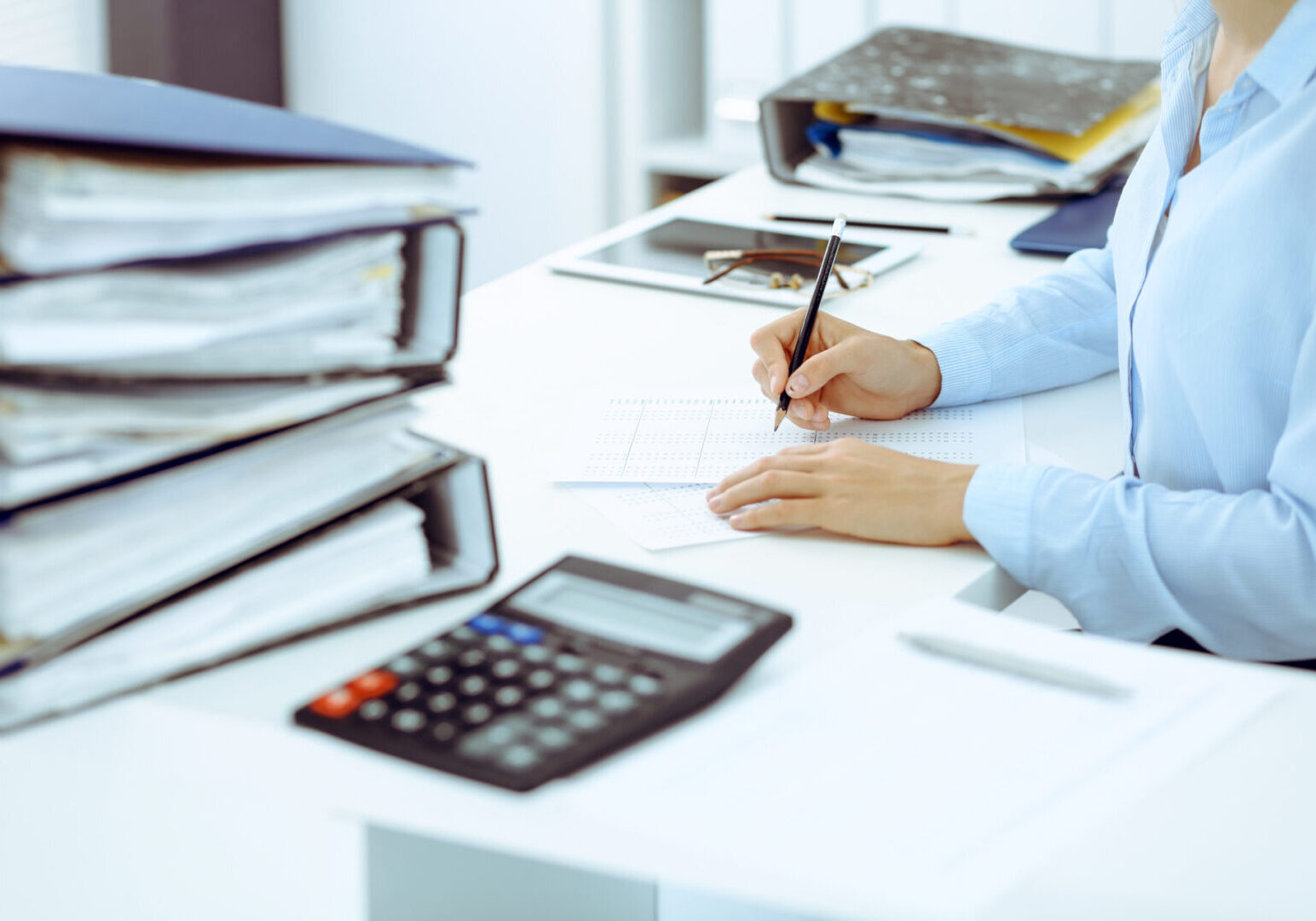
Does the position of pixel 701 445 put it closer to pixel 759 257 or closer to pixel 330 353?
pixel 330 353

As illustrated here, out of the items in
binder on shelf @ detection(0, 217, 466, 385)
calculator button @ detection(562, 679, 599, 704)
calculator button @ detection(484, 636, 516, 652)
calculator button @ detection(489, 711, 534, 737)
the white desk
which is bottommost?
the white desk

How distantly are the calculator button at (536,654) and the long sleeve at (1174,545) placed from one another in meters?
0.34

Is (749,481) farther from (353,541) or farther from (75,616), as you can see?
(75,616)

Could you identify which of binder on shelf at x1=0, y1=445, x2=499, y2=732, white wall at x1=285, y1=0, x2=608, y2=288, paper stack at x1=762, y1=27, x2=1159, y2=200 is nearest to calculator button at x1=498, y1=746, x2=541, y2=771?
binder on shelf at x1=0, y1=445, x2=499, y2=732

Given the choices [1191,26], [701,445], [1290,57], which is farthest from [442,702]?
[1191,26]

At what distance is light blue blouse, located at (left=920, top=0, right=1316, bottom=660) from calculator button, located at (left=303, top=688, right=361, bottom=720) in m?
0.42

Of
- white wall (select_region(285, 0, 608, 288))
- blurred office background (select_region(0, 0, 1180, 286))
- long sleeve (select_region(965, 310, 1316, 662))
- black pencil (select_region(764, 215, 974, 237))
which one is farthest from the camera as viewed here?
white wall (select_region(285, 0, 608, 288))

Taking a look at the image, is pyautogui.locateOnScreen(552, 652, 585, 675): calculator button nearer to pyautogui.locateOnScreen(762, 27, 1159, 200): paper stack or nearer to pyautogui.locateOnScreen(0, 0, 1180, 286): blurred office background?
pyautogui.locateOnScreen(762, 27, 1159, 200): paper stack

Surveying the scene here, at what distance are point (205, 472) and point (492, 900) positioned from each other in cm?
30

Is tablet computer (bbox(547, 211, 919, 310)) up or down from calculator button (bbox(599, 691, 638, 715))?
up

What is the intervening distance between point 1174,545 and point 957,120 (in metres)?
0.98

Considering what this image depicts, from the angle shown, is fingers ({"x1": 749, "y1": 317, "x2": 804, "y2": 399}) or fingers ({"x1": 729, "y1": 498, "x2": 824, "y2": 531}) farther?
fingers ({"x1": 749, "y1": 317, "x2": 804, "y2": 399})

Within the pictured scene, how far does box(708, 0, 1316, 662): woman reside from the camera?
872 mm

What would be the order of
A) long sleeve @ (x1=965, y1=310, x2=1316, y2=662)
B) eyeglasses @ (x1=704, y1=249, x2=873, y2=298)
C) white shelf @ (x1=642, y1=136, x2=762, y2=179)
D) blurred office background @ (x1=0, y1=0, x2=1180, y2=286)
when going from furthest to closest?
white shelf @ (x1=642, y1=136, x2=762, y2=179) → blurred office background @ (x1=0, y1=0, x2=1180, y2=286) → eyeglasses @ (x1=704, y1=249, x2=873, y2=298) → long sleeve @ (x1=965, y1=310, x2=1316, y2=662)
